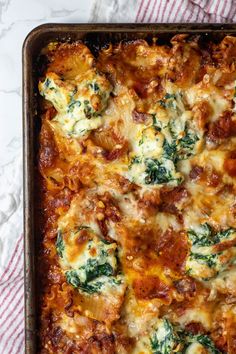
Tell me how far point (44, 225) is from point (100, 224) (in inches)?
12.7

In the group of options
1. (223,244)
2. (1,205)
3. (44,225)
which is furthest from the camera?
(1,205)

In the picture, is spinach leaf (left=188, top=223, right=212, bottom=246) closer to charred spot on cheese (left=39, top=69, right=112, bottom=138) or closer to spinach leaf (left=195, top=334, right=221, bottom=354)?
spinach leaf (left=195, top=334, right=221, bottom=354)

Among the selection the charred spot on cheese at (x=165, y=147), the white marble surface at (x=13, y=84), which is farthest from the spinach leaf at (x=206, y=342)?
the white marble surface at (x=13, y=84)

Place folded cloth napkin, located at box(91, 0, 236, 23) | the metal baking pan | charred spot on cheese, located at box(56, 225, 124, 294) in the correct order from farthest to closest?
1. folded cloth napkin, located at box(91, 0, 236, 23)
2. the metal baking pan
3. charred spot on cheese, located at box(56, 225, 124, 294)

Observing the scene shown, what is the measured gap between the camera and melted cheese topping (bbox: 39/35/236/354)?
303cm

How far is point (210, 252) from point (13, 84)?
1.51m

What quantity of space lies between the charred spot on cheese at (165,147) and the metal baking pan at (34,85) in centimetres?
42

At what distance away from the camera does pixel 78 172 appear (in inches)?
123

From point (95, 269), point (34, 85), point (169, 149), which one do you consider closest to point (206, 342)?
point (95, 269)

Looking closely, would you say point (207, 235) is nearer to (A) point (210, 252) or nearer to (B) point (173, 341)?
(A) point (210, 252)

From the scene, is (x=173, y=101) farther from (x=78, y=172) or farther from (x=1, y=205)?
(x=1, y=205)

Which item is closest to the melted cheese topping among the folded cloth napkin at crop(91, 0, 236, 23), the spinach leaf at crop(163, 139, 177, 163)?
the spinach leaf at crop(163, 139, 177, 163)

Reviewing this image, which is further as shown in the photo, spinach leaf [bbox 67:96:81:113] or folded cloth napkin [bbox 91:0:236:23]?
folded cloth napkin [bbox 91:0:236:23]

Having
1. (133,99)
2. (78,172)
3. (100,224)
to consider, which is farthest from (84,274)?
(133,99)
